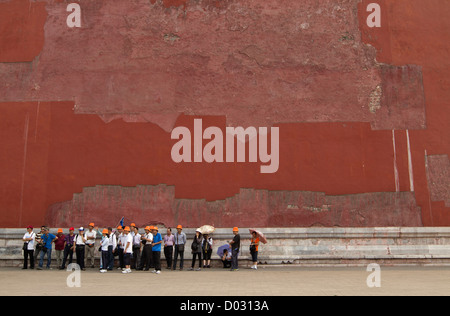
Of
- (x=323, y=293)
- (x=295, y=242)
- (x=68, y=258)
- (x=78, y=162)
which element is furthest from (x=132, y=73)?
(x=323, y=293)

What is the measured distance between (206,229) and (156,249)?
144cm

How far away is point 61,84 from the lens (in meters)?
13.1

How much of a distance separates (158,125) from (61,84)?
3.17 m

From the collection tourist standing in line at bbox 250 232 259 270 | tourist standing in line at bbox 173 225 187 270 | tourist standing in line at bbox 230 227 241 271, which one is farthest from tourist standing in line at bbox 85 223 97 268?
tourist standing in line at bbox 250 232 259 270

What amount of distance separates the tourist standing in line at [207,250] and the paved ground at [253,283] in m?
0.67

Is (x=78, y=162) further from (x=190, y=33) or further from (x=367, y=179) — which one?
(x=367, y=179)

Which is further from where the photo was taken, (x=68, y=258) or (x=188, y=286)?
(x=68, y=258)

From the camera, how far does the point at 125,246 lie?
11.2 metres

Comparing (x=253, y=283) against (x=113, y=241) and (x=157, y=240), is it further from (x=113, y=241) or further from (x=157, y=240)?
(x=113, y=241)

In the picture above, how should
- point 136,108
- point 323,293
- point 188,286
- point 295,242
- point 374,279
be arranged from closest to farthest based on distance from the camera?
point 323,293 → point 188,286 → point 374,279 → point 295,242 → point 136,108

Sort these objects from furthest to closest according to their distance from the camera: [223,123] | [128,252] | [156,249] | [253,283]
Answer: [223,123]
[156,249]
[128,252]
[253,283]

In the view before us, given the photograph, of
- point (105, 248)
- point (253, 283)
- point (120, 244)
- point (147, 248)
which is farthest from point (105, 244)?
point (253, 283)

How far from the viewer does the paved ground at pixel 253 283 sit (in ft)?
23.3

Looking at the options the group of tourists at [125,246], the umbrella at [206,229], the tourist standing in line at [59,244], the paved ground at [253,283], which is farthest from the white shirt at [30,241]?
the umbrella at [206,229]
